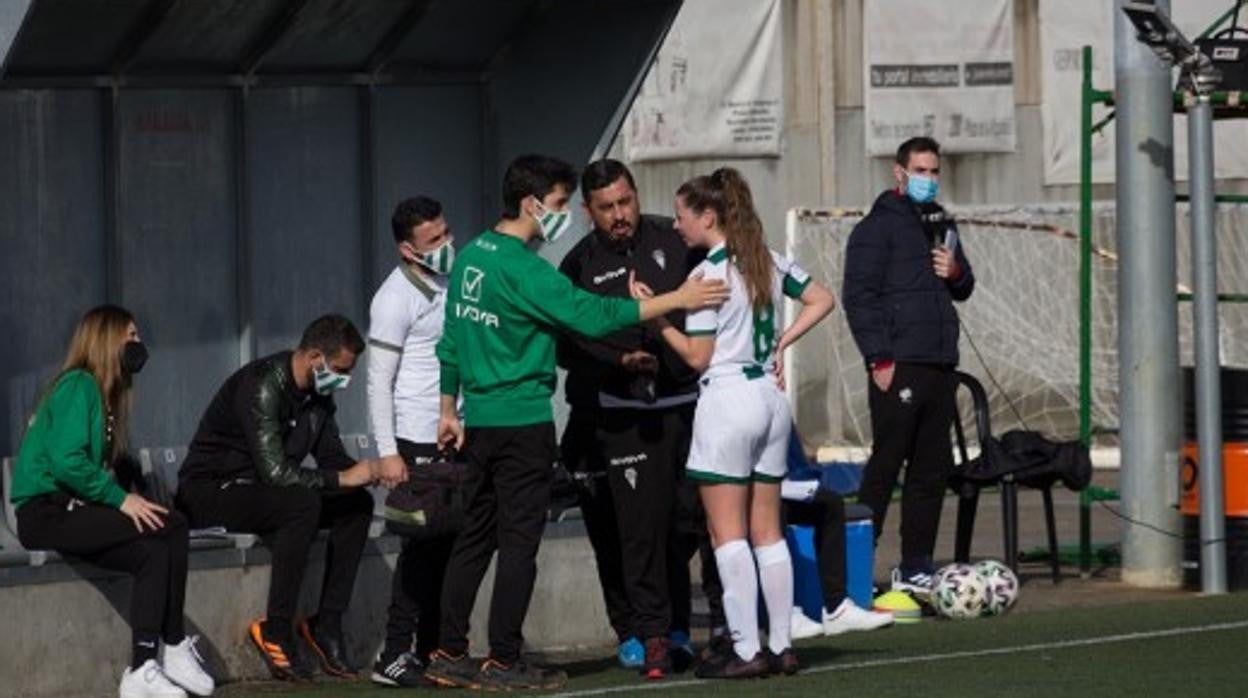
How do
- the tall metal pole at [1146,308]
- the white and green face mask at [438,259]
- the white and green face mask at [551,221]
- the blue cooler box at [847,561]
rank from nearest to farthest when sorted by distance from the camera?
the white and green face mask at [551,221] < the white and green face mask at [438,259] < the blue cooler box at [847,561] < the tall metal pole at [1146,308]

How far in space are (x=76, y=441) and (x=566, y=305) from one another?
184 centimetres

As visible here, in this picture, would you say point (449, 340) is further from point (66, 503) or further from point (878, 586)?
point (878, 586)

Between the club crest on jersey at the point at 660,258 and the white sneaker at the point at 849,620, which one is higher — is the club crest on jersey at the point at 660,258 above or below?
above

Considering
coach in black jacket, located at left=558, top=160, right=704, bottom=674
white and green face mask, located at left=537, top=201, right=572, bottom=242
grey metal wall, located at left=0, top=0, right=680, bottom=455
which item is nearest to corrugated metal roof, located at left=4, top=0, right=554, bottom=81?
grey metal wall, located at left=0, top=0, right=680, bottom=455

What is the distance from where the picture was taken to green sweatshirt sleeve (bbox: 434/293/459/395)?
11938mm

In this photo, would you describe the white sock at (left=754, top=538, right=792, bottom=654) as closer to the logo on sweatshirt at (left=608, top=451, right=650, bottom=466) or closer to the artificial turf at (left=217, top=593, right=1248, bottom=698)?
the artificial turf at (left=217, top=593, right=1248, bottom=698)

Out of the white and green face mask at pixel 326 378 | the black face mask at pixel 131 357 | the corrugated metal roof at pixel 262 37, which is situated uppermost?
the corrugated metal roof at pixel 262 37

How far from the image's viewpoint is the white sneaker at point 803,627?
13742 mm

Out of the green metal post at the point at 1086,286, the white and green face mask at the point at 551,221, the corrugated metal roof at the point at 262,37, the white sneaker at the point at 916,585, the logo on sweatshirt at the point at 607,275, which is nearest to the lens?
the white and green face mask at the point at 551,221

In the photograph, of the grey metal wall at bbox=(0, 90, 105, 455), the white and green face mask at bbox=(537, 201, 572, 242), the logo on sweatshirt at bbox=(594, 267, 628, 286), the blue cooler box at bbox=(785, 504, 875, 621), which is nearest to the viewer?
the white and green face mask at bbox=(537, 201, 572, 242)

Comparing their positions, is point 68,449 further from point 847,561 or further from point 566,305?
point 847,561

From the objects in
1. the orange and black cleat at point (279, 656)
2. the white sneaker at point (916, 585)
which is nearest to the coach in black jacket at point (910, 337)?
the white sneaker at point (916, 585)

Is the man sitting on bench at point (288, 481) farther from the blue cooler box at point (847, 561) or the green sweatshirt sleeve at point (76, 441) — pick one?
the blue cooler box at point (847, 561)

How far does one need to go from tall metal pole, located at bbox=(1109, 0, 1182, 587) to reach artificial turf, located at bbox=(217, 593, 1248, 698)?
4.46 feet
